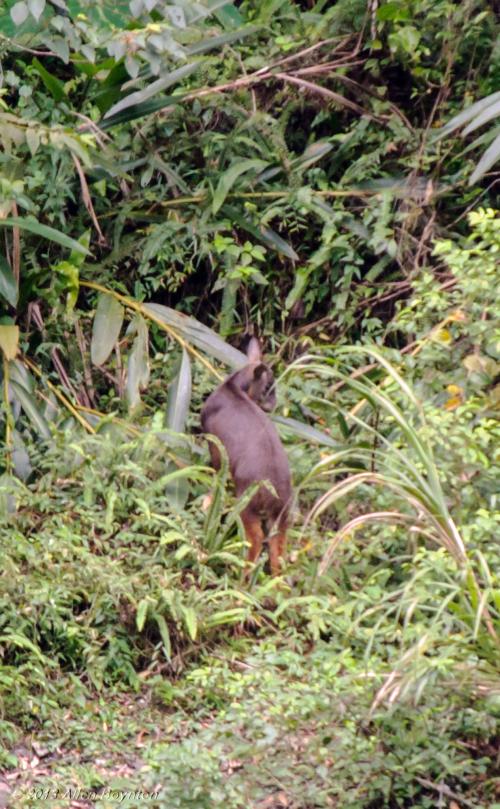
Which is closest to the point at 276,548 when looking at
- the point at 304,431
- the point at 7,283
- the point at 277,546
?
the point at 277,546

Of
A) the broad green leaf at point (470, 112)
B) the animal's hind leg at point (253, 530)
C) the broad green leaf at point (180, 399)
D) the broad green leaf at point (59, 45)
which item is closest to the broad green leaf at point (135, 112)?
the broad green leaf at point (59, 45)

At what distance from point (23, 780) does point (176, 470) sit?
2174 mm

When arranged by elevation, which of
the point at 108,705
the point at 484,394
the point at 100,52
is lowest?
the point at 108,705

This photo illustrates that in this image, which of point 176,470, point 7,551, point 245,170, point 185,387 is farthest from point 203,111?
point 7,551

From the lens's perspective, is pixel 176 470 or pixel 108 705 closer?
pixel 108 705

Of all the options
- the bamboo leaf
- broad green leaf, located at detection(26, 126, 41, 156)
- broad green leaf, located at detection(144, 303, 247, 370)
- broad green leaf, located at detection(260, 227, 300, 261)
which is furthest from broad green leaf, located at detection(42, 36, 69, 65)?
broad green leaf, located at detection(260, 227, 300, 261)

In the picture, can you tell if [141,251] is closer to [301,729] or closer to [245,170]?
[245,170]

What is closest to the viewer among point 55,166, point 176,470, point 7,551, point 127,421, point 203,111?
point 7,551

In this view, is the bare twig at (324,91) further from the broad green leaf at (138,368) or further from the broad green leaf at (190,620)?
the broad green leaf at (190,620)

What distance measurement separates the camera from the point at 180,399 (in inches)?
288

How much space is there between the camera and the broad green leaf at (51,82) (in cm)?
767

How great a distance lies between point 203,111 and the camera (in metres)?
8.66

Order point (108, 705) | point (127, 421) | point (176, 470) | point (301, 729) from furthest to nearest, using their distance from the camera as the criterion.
Answer: 1. point (127, 421)
2. point (176, 470)
3. point (108, 705)
4. point (301, 729)

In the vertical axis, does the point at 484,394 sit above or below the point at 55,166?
below
